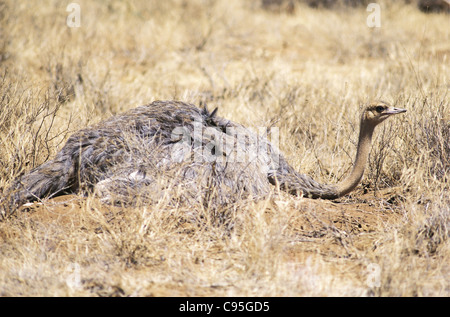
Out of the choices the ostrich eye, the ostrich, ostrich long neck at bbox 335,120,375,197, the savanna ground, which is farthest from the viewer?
ostrich long neck at bbox 335,120,375,197

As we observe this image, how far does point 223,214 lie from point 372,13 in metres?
9.42

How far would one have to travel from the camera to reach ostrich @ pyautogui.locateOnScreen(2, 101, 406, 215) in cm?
463

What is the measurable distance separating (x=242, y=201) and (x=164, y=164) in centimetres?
71

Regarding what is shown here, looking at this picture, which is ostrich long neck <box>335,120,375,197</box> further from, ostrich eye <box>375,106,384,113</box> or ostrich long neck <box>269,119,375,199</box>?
ostrich eye <box>375,106,384,113</box>

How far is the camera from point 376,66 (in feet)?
32.8

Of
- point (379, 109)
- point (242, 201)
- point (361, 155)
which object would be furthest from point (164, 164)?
point (379, 109)

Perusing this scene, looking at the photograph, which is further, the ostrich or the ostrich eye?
the ostrich eye

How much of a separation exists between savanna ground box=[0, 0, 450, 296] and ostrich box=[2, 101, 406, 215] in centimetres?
16

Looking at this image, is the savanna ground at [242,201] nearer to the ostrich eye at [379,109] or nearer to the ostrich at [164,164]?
the ostrich at [164,164]

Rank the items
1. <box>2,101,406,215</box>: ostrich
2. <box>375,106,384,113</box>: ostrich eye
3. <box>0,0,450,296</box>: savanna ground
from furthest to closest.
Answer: <box>375,106,384,113</box>: ostrich eye → <box>2,101,406,215</box>: ostrich → <box>0,0,450,296</box>: savanna ground

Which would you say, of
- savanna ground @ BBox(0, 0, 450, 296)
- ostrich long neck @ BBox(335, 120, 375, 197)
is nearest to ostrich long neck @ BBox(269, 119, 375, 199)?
ostrich long neck @ BBox(335, 120, 375, 197)
